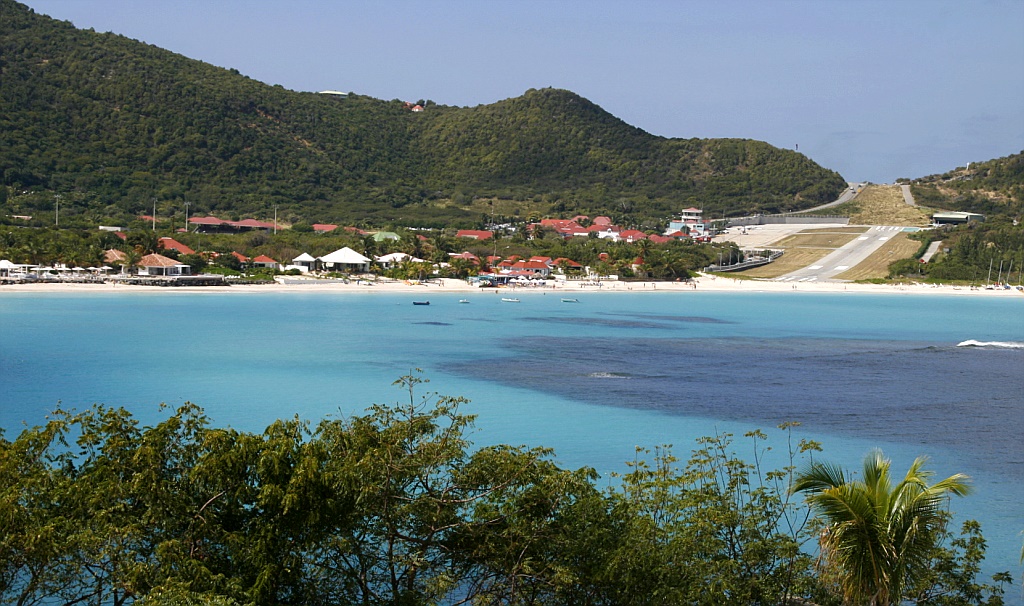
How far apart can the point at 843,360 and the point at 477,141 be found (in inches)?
4905

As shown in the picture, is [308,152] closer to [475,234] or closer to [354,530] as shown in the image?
[475,234]

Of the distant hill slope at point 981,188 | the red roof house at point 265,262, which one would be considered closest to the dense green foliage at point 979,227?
the distant hill slope at point 981,188

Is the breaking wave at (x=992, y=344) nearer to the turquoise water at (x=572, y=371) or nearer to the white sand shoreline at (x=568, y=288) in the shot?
the turquoise water at (x=572, y=371)

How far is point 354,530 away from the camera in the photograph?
8.59 meters

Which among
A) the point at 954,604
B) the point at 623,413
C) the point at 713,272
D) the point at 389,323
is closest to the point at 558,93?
the point at 713,272

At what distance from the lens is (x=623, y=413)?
23000mm

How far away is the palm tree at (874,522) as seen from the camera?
7.13m

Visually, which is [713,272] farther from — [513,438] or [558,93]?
[558,93]

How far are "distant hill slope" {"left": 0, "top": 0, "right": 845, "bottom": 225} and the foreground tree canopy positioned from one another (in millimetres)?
82298

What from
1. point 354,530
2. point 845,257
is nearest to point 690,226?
point 845,257

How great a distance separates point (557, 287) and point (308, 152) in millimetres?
68334

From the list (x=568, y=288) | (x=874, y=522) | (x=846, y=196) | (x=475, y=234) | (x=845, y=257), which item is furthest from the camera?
(x=846, y=196)

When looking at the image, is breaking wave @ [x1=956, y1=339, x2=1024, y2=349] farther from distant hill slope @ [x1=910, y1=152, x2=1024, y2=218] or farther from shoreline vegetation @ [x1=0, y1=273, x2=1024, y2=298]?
distant hill slope @ [x1=910, y1=152, x2=1024, y2=218]

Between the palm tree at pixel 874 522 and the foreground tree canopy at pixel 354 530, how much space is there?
0.43 metres
